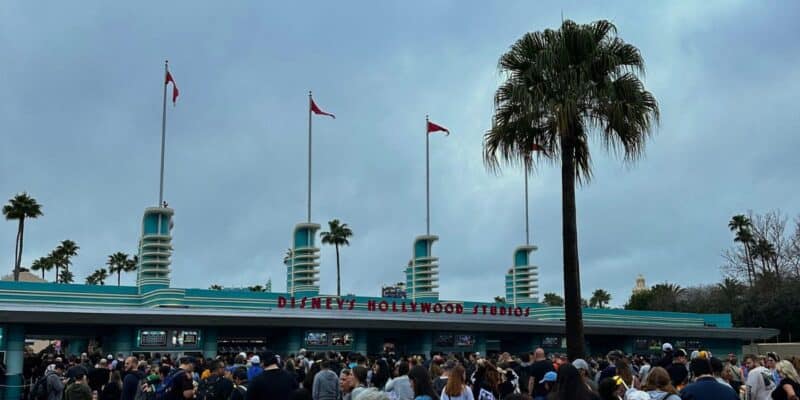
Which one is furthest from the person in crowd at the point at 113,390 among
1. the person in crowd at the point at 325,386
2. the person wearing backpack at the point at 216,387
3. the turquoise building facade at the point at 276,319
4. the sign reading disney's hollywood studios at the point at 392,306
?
the sign reading disney's hollywood studios at the point at 392,306

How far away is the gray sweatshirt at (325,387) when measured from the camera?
11594mm

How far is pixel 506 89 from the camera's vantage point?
2116cm

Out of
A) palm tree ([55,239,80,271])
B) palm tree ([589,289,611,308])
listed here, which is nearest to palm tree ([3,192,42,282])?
palm tree ([55,239,80,271])

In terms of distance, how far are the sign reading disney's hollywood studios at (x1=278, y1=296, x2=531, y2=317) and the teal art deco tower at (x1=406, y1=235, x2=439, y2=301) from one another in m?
0.68

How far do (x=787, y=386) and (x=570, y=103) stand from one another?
1104 centimetres

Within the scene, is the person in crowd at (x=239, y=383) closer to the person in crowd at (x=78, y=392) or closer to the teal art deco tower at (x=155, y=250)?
the person in crowd at (x=78, y=392)

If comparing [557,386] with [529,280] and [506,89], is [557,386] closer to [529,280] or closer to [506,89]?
[506,89]

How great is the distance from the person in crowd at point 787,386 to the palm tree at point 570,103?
8991 mm

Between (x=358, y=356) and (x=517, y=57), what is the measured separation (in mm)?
9483

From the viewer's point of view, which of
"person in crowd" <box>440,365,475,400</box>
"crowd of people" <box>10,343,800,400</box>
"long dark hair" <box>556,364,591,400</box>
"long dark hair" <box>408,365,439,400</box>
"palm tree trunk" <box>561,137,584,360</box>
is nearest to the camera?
"long dark hair" <box>556,364,591,400</box>

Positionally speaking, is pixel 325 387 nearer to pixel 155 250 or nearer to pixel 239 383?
pixel 239 383

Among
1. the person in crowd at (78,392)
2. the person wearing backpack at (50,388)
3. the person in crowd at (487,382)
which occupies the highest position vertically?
the person in crowd at (487,382)

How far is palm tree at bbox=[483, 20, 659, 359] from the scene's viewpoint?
65.1 ft

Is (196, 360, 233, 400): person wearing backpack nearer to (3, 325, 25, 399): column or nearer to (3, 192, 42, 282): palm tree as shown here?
(3, 325, 25, 399): column
